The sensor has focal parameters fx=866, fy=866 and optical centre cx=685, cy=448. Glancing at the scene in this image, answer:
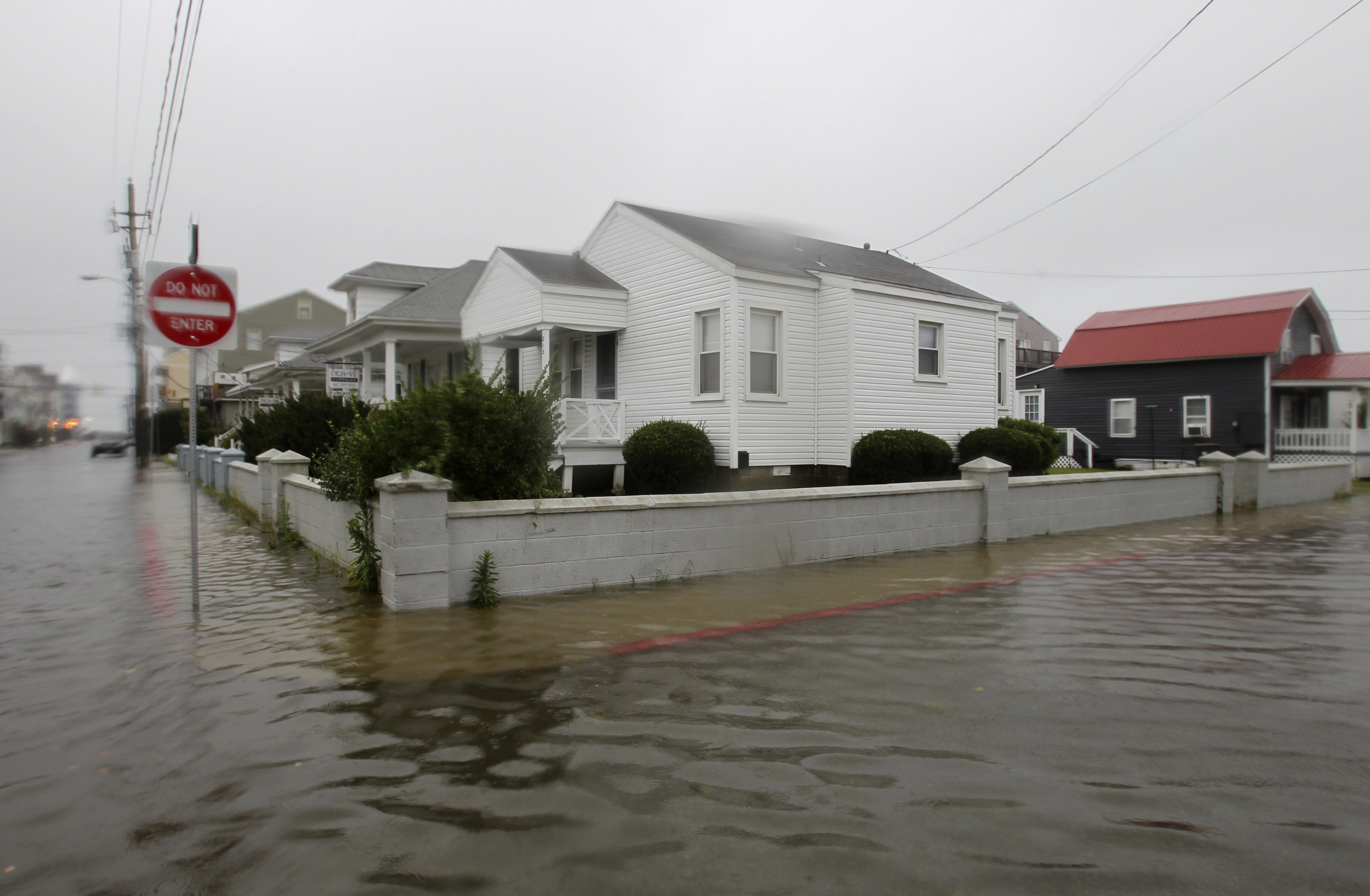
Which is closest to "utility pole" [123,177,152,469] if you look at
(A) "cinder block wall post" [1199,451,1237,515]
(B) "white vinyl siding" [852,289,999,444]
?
(B) "white vinyl siding" [852,289,999,444]

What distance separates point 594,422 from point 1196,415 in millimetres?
25690

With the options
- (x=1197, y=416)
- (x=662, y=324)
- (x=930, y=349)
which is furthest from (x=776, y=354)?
(x=1197, y=416)

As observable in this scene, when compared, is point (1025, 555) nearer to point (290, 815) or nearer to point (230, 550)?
point (290, 815)

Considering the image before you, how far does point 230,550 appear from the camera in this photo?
11625 mm

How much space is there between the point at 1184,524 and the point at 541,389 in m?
11.9

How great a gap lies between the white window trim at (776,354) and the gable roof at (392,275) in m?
16.6

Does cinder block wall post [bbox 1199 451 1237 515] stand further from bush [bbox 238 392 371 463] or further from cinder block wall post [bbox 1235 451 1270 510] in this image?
bush [bbox 238 392 371 463]

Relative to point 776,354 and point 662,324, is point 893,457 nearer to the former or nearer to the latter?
point 776,354

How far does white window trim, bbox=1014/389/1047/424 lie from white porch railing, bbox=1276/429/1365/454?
824cm

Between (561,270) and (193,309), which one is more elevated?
(561,270)

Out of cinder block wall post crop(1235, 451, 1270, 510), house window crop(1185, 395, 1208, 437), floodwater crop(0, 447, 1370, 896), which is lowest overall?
floodwater crop(0, 447, 1370, 896)

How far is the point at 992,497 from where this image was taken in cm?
1188

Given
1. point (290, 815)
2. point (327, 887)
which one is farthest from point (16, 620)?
point (327, 887)

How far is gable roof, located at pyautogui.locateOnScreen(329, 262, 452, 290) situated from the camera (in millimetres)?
29984
